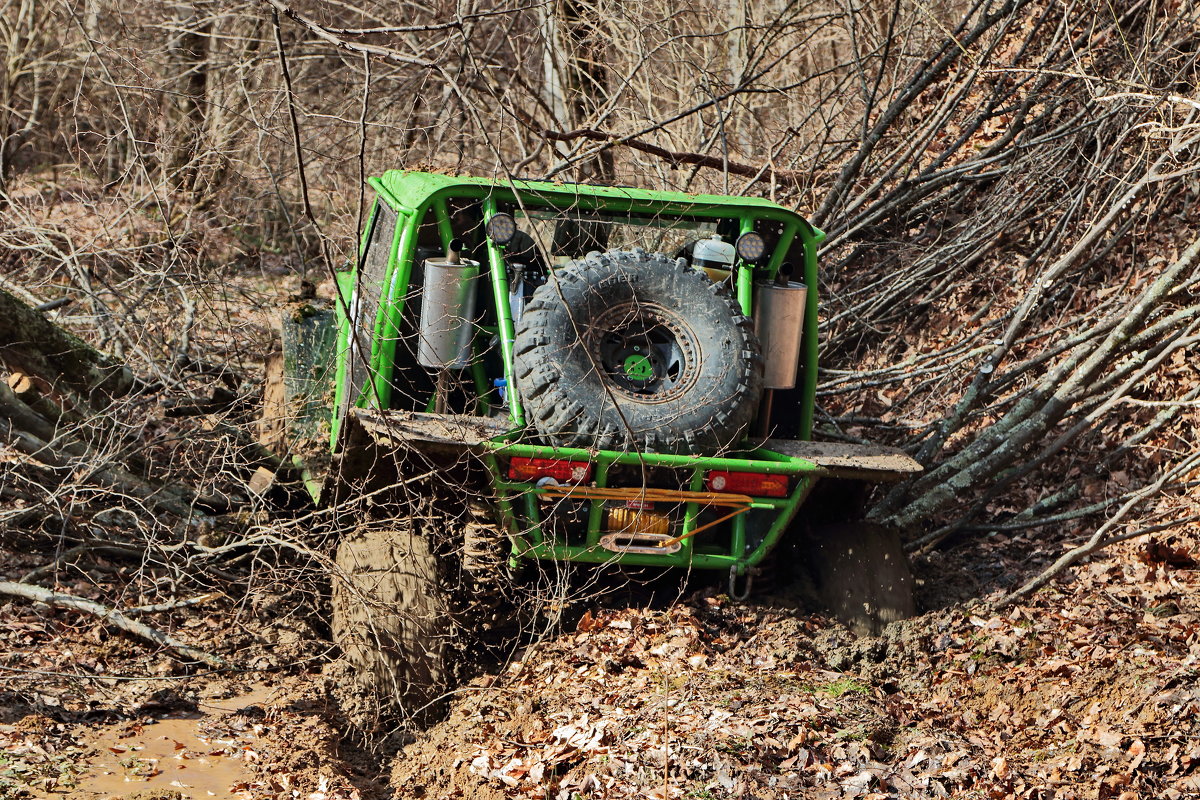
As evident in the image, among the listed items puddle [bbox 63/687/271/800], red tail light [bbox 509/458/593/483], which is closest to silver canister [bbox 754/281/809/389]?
red tail light [bbox 509/458/593/483]

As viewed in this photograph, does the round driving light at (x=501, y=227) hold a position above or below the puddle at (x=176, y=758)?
above

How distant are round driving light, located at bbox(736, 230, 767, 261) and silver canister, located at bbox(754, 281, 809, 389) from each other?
0.18 meters

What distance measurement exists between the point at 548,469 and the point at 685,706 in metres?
1.08

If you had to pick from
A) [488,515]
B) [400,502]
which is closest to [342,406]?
[400,502]

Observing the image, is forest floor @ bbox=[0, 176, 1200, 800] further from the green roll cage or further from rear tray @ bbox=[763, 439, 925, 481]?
rear tray @ bbox=[763, 439, 925, 481]

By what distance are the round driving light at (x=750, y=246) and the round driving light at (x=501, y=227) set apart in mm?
1028

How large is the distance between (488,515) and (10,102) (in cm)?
1023

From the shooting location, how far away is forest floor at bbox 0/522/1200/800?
4.20 m

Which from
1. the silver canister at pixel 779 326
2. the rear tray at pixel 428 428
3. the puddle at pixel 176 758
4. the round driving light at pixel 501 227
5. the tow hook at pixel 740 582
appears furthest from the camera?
the silver canister at pixel 779 326

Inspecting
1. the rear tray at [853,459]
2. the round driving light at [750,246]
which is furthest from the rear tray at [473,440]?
the round driving light at [750,246]

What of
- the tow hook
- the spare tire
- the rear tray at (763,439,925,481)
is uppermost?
the spare tire

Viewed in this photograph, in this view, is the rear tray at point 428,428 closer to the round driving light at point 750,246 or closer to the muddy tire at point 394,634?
the muddy tire at point 394,634

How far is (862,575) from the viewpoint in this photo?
5738 mm

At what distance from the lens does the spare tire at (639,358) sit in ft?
16.7
